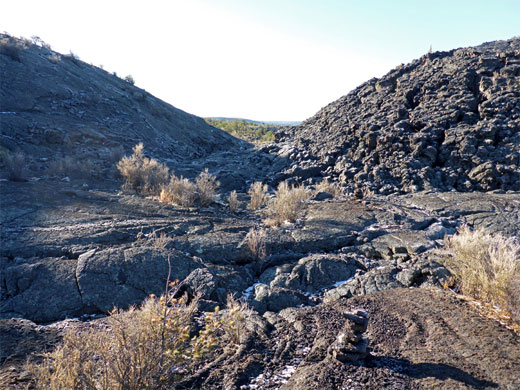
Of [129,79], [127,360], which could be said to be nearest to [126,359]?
[127,360]

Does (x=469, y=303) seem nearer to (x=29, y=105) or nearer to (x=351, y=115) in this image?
(x=351, y=115)

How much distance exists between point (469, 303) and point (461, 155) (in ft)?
27.2

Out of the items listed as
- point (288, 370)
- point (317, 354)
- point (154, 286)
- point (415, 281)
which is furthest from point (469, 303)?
point (154, 286)

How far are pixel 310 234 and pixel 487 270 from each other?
3253mm

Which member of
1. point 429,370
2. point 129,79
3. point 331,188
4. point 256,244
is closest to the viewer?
point 429,370

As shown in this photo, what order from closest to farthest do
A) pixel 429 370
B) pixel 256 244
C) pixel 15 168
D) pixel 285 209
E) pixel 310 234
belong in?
pixel 429 370 < pixel 256 244 < pixel 310 234 < pixel 285 209 < pixel 15 168

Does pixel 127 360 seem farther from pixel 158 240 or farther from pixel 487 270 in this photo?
pixel 487 270

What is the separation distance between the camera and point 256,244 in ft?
20.3

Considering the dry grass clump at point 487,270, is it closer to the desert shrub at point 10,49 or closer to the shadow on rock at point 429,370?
the shadow on rock at point 429,370

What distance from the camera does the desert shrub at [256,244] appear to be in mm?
6117

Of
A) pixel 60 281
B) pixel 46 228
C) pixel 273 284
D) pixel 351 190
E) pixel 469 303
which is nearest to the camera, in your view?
pixel 469 303

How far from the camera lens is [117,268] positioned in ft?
16.3

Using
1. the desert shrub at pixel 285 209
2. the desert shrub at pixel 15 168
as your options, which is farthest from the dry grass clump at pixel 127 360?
the desert shrub at pixel 15 168

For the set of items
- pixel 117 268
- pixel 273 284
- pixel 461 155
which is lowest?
pixel 273 284
